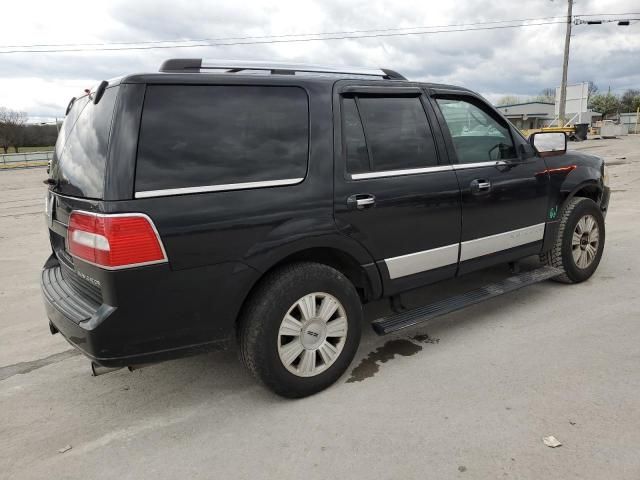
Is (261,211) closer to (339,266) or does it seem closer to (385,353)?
(339,266)

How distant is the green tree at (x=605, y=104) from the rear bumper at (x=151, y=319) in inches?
3447

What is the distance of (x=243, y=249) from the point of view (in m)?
2.58

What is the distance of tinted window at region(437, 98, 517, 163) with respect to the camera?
12.0 ft

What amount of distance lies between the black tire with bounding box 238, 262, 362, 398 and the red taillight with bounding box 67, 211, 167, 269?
607mm

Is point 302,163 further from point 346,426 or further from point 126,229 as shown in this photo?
point 346,426

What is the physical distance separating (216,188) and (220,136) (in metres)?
0.29

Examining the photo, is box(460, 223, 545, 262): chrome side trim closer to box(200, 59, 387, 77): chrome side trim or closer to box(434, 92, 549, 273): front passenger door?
box(434, 92, 549, 273): front passenger door

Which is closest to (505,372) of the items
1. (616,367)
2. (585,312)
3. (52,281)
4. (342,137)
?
(616,367)

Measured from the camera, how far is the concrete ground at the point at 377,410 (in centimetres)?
237

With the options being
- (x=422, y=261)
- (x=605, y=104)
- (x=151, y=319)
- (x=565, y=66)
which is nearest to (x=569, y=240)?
(x=422, y=261)

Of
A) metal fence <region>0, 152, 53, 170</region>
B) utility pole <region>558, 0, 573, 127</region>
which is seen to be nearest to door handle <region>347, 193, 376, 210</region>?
utility pole <region>558, 0, 573, 127</region>

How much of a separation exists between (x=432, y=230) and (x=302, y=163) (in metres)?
1.12

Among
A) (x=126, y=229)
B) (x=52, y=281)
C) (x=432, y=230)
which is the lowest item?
(x=52, y=281)

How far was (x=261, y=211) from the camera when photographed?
263cm
